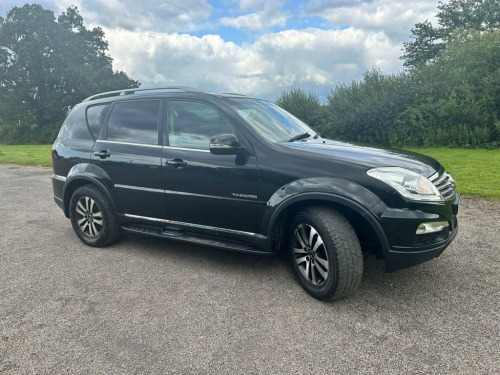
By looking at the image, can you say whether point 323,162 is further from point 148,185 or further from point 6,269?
point 6,269

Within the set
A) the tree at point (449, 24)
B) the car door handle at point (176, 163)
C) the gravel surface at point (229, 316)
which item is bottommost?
the gravel surface at point (229, 316)

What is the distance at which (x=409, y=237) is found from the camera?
9.46 feet

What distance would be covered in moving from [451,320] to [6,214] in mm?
6694

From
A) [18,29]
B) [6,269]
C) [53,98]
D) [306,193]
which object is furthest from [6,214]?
[18,29]

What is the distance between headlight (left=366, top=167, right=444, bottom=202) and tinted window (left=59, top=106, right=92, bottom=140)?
11.6 ft

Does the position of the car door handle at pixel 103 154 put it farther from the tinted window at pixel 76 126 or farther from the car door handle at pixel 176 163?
the car door handle at pixel 176 163

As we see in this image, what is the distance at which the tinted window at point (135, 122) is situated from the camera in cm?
411

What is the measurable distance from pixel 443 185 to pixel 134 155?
315cm

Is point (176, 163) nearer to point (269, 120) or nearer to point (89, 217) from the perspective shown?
point (269, 120)

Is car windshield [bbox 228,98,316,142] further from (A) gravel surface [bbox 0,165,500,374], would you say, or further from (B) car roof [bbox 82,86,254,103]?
(A) gravel surface [bbox 0,165,500,374]

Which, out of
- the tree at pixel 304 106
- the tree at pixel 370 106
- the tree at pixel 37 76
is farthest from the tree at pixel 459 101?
the tree at pixel 37 76

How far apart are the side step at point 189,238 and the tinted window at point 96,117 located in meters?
1.28

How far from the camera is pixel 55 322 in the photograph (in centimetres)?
288

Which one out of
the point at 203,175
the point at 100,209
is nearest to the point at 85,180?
the point at 100,209
